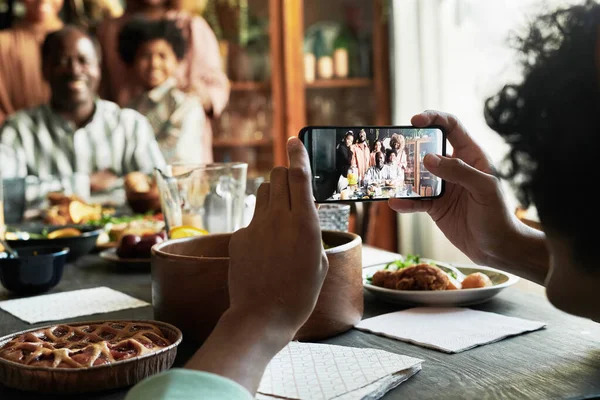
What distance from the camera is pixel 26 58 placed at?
3.55 m

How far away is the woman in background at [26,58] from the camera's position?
11.6 ft

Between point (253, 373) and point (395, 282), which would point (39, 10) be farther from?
point (253, 373)

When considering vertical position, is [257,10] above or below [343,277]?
above

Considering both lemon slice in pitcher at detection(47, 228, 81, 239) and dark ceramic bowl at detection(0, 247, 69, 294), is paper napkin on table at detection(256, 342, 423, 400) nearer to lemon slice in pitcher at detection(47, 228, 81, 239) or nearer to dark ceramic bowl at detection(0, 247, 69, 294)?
dark ceramic bowl at detection(0, 247, 69, 294)

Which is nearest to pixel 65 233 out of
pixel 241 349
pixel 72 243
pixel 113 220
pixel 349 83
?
pixel 72 243

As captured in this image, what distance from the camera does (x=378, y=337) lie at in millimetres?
932

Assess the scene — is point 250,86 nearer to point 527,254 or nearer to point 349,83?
point 349,83

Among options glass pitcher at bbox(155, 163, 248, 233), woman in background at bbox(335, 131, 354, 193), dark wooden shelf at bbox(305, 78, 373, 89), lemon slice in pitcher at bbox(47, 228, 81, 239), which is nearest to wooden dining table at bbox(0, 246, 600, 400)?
woman in background at bbox(335, 131, 354, 193)

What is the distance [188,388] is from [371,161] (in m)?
0.43

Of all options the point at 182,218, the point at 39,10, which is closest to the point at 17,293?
the point at 182,218

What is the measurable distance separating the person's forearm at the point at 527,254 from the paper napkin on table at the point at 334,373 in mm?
298

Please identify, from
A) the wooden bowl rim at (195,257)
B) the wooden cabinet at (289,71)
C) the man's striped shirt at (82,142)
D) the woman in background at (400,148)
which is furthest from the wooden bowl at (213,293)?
the wooden cabinet at (289,71)

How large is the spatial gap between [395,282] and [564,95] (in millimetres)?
581

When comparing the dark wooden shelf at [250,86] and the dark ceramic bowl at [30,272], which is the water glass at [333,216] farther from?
the dark wooden shelf at [250,86]
